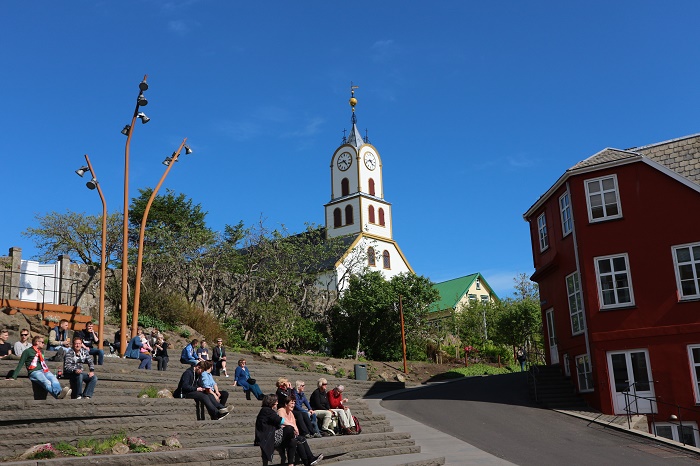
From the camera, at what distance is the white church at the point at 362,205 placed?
208 feet

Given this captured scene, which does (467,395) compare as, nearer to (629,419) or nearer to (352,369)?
(629,419)

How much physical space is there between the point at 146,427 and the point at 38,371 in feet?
7.85

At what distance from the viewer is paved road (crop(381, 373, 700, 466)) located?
628 inches

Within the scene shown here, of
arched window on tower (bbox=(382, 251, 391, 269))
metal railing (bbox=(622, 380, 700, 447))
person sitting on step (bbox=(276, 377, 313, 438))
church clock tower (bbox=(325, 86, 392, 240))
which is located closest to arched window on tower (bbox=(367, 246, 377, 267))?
arched window on tower (bbox=(382, 251, 391, 269))

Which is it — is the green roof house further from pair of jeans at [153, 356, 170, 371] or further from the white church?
pair of jeans at [153, 356, 170, 371]

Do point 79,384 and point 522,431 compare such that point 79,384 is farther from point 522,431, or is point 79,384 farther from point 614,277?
point 614,277

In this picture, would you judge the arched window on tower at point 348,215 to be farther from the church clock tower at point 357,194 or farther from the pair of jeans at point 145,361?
the pair of jeans at point 145,361

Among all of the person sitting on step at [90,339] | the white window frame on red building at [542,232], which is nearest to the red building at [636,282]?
the white window frame on red building at [542,232]

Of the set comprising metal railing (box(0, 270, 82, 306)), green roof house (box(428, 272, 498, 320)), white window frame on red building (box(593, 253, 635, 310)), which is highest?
green roof house (box(428, 272, 498, 320))

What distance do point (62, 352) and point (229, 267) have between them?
64.6 ft

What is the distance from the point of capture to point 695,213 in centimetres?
2270

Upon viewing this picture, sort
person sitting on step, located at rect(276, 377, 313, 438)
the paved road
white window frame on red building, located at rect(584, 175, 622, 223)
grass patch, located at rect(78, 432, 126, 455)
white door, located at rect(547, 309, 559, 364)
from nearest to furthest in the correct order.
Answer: grass patch, located at rect(78, 432, 126, 455) → person sitting on step, located at rect(276, 377, 313, 438) → the paved road → white window frame on red building, located at rect(584, 175, 622, 223) → white door, located at rect(547, 309, 559, 364)

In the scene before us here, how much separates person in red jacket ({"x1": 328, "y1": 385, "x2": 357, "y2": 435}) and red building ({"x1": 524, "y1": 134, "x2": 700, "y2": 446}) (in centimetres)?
1000

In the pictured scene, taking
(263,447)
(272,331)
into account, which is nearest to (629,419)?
(263,447)
